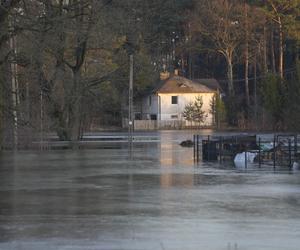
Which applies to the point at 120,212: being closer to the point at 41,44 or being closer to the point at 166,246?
the point at 166,246

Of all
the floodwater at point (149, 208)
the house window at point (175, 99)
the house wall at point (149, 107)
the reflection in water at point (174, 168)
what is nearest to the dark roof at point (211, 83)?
the house window at point (175, 99)

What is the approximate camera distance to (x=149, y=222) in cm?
1208

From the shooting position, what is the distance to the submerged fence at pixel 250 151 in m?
26.4

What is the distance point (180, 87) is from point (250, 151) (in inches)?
2826

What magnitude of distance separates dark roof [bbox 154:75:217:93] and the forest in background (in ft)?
8.59

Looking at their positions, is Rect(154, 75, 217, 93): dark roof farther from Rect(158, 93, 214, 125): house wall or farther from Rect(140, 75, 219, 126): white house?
Rect(158, 93, 214, 125): house wall

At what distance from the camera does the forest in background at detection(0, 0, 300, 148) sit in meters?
31.7

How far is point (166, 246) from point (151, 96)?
92.3 metres

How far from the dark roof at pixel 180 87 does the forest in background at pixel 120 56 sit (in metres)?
2.62

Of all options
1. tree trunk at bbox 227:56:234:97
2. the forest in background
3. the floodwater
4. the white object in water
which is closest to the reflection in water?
the floodwater

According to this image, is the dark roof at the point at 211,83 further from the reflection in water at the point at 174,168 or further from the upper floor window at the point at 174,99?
the reflection in water at the point at 174,168

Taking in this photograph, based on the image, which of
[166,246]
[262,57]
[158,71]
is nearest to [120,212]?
[166,246]

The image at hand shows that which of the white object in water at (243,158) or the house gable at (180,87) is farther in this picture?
the house gable at (180,87)

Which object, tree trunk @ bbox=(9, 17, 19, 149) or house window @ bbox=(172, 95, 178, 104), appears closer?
tree trunk @ bbox=(9, 17, 19, 149)
